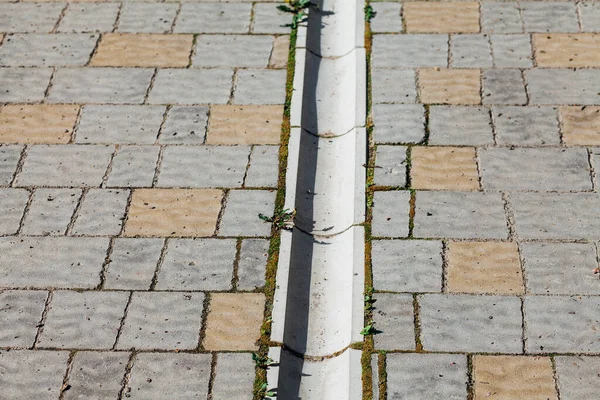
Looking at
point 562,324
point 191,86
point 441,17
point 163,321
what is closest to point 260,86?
point 191,86

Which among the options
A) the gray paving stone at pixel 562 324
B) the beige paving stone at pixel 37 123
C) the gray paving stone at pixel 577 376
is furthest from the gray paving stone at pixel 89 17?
the gray paving stone at pixel 577 376

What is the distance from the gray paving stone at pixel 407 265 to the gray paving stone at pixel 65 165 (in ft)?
7.81

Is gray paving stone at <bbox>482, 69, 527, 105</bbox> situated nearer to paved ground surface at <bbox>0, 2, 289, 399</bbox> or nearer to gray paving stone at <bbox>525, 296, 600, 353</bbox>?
paved ground surface at <bbox>0, 2, 289, 399</bbox>

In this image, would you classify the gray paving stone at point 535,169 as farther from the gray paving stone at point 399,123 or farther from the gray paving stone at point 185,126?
the gray paving stone at point 185,126

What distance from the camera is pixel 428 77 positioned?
7.40m

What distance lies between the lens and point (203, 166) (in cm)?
666

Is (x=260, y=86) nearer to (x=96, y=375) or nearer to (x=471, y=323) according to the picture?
(x=471, y=323)

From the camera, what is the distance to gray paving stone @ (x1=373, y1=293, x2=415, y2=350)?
5402mm

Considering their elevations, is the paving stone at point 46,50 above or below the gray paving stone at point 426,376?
above

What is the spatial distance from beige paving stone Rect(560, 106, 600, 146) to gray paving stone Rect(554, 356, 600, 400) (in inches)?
84.5

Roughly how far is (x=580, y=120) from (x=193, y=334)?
12.4 ft

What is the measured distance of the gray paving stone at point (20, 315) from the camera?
5.52m

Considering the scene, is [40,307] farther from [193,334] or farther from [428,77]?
[428,77]

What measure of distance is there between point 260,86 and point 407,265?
241cm
